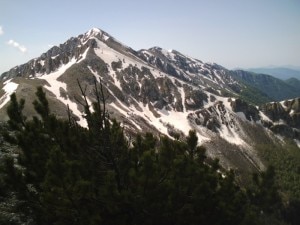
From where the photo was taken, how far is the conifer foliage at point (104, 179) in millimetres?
16250

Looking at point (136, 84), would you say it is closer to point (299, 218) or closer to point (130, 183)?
point (299, 218)

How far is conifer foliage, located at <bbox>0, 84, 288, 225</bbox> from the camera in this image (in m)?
16.2

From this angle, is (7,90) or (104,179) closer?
(104,179)

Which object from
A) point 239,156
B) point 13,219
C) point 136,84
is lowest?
point 239,156

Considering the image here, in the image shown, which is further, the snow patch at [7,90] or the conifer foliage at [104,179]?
the snow patch at [7,90]

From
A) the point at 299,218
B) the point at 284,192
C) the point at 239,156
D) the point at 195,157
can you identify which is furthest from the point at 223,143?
the point at 195,157

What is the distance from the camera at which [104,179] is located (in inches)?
680

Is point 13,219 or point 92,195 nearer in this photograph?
point 92,195

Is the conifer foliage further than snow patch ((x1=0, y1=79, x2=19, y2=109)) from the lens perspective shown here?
No

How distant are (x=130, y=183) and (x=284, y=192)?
14600 centimetres

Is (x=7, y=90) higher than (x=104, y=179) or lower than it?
higher

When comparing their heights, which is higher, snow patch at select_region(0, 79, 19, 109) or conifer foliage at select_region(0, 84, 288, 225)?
snow patch at select_region(0, 79, 19, 109)

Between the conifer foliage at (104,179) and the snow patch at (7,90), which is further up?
the snow patch at (7,90)

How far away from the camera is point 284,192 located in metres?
148
